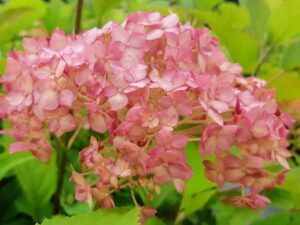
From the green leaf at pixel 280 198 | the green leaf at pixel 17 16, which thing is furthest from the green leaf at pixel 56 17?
the green leaf at pixel 280 198

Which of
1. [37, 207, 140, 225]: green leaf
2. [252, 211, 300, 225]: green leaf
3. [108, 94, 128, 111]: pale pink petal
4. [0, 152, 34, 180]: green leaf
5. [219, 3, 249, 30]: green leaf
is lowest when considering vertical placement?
[252, 211, 300, 225]: green leaf

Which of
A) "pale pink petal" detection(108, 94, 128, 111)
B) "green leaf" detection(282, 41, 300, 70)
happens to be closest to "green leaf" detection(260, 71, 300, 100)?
"green leaf" detection(282, 41, 300, 70)

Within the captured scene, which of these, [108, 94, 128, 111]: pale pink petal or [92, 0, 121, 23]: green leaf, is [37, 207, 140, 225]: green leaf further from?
[92, 0, 121, 23]: green leaf

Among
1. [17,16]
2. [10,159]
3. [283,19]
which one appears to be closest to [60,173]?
[10,159]

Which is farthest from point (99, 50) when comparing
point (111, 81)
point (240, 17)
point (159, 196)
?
point (240, 17)

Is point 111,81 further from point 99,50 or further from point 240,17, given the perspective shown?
point 240,17

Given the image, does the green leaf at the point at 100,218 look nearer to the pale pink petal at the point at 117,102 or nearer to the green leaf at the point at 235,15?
the pale pink petal at the point at 117,102
